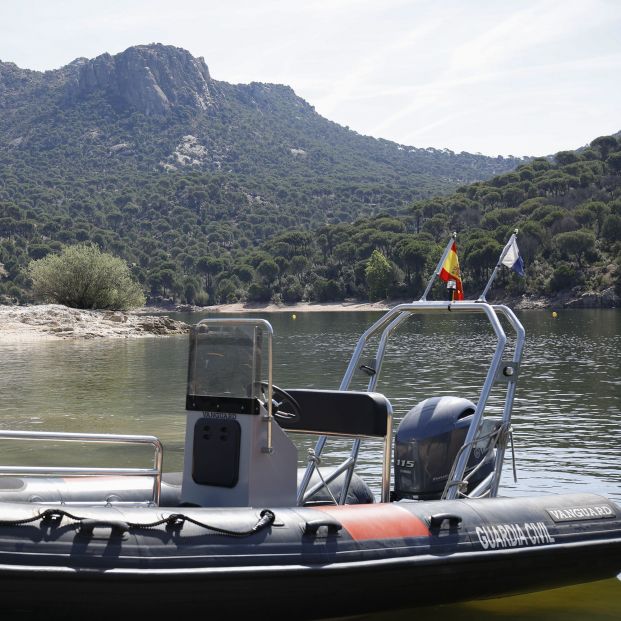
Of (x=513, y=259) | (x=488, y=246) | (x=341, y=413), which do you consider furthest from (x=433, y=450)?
(x=488, y=246)

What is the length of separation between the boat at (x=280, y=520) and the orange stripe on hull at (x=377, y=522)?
0.01m

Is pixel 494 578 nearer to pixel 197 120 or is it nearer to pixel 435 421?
pixel 435 421

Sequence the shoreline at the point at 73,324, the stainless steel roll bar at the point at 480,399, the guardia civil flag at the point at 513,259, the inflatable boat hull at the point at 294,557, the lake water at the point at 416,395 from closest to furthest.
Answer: the inflatable boat hull at the point at 294,557, the stainless steel roll bar at the point at 480,399, the guardia civil flag at the point at 513,259, the lake water at the point at 416,395, the shoreline at the point at 73,324

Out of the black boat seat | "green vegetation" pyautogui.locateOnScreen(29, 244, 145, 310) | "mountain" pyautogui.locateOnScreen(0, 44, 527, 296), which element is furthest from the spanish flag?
"mountain" pyautogui.locateOnScreen(0, 44, 527, 296)

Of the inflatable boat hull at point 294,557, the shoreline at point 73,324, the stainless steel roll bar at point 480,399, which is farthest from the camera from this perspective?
the shoreline at point 73,324

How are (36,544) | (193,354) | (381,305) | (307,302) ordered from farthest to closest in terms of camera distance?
(307,302), (381,305), (193,354), (36,544)

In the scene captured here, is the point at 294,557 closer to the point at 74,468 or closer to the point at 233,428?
the point at 233,428

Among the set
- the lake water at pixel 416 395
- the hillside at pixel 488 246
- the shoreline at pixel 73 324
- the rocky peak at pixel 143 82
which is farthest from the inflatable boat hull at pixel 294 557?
the rocky peak at pixel 143 82

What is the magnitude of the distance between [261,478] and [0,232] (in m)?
108

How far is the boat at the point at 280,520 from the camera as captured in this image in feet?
15.6

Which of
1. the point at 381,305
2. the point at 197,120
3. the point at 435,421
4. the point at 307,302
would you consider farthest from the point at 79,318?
the point at 197,120

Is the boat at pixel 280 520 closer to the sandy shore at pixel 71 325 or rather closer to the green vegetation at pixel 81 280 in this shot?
the sandy shore at pixel 71 325

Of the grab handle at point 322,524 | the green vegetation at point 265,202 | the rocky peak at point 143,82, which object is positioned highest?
the rocky peak at point 143,82

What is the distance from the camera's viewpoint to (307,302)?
90375mm
